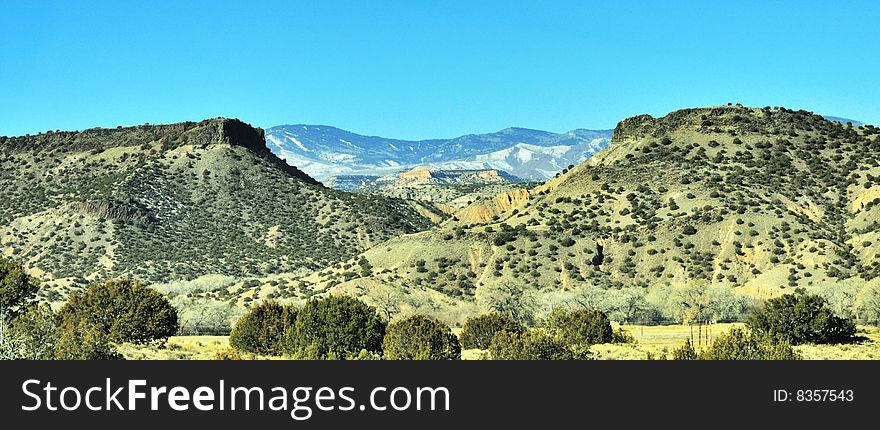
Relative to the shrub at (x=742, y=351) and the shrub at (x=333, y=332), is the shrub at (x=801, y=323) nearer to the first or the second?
the shrub at (x=742, y=351)

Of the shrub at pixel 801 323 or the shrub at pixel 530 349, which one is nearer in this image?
the shrub at pixel 530 349

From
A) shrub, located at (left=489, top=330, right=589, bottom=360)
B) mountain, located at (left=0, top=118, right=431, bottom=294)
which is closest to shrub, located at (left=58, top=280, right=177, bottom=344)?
shrub, located at (left=489, top=330, right=589, bottom=360)

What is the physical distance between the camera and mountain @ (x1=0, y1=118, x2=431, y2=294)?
113 m

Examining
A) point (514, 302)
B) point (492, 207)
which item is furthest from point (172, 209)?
point (514, 302)

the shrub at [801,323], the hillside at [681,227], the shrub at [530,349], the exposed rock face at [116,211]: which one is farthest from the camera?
the exposed rock face at [116,211]

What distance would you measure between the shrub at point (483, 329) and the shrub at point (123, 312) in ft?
51.1

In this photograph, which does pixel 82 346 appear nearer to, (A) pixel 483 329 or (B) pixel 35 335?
(B) pixel 35 335

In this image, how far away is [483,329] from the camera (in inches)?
2324

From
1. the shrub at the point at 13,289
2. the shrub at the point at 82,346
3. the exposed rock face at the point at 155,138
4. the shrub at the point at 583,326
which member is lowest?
the shrub at the point at 82,346

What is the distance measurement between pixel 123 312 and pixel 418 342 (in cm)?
1697

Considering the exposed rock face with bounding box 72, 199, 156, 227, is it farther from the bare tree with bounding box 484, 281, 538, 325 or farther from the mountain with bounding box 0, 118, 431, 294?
the bare tree with bounding box 484, 281, 538, 325

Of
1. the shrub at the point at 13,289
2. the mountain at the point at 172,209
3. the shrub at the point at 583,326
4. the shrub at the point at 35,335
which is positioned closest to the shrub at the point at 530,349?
the shrub at the point at 583,326

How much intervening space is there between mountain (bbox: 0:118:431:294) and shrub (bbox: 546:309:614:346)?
52.6 metres

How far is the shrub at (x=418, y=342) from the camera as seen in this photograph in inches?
1877
